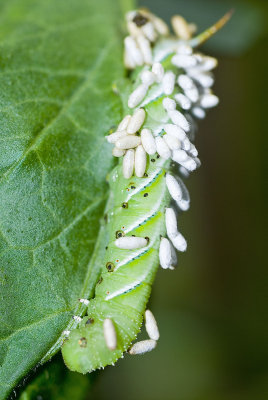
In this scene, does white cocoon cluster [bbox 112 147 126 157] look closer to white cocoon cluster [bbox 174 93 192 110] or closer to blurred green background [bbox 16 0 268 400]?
white cocoon cluster [bbox 174 93 192 110]

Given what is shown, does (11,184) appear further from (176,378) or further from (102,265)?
(176,378)

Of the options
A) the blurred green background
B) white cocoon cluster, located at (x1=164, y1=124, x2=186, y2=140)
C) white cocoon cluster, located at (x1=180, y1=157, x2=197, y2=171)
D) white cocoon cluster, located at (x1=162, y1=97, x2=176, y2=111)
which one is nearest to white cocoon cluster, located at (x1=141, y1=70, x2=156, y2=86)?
white cocoon cluster, located at (x1=162, y1=97, x2=176, y2=111)

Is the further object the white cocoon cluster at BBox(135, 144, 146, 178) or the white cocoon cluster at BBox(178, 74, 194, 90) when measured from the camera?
the white cocoon cluster at BBox(178, 74, 194, 90)

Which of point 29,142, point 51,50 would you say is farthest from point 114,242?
point 51,50

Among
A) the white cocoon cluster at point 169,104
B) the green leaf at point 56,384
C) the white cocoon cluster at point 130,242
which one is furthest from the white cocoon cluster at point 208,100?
the green leaf at point 56,384

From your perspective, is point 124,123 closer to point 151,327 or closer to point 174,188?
point 174,188

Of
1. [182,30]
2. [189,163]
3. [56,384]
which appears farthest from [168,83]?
[56,384]

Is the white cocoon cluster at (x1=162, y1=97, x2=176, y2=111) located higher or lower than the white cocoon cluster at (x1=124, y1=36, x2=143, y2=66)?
lower
